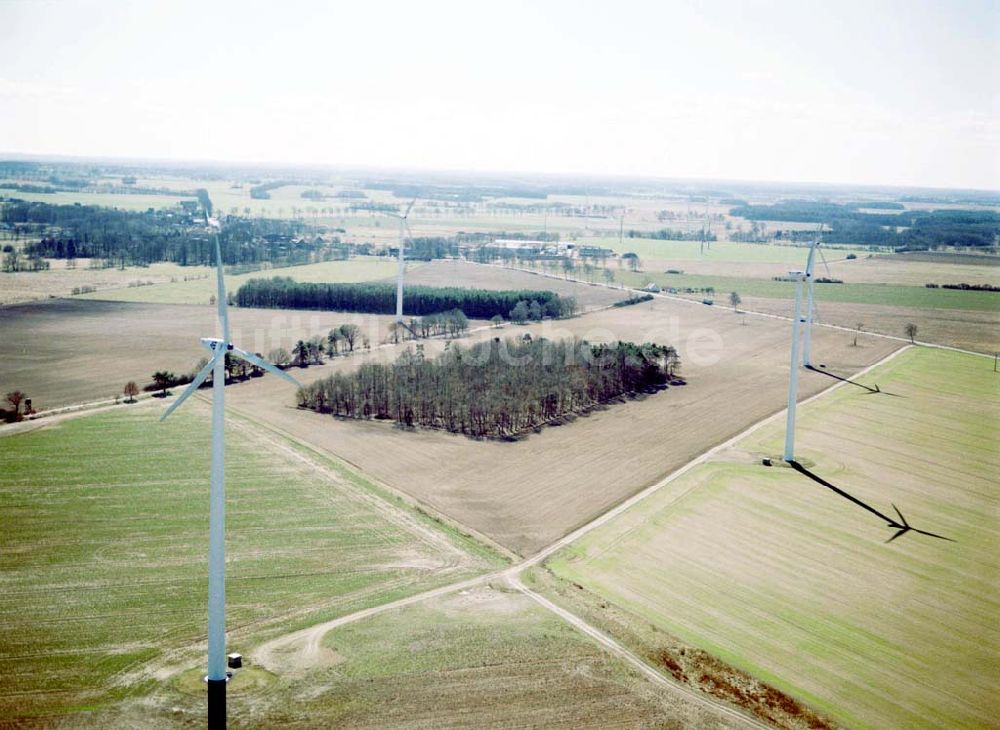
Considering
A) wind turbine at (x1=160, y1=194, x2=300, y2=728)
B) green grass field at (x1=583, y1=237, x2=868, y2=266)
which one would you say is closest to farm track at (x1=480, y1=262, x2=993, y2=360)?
green grass field at (x1=583, y1=237, x2=868, y2=266)

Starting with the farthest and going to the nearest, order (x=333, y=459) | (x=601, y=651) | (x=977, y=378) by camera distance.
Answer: (x=977, y=378)
(x=333, y=459)
(x=601, y=651)

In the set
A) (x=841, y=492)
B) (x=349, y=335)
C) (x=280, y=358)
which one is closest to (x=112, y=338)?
(x=280, y=358)

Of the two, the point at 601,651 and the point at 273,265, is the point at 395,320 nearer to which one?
the point at 273,265

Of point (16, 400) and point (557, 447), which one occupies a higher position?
point (16, 400)

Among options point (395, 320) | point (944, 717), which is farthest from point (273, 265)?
point (944, 717)

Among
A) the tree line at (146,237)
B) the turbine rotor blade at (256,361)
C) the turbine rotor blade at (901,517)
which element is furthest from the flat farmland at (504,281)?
the turbine rotor blade at (256,361)

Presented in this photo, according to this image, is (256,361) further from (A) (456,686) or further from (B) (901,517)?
(B) (901,517)

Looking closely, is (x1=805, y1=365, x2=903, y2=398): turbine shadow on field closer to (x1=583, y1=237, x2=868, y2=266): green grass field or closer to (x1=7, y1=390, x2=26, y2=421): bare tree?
(x1=7, y1=390, x2=26, y2=421): bare tree
